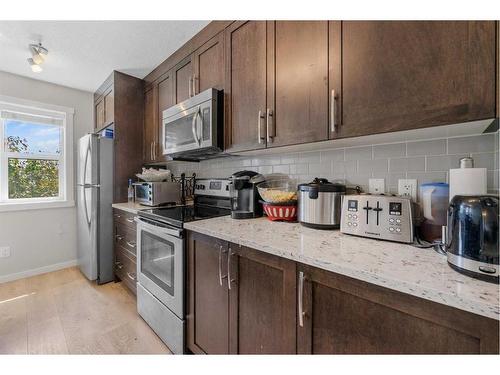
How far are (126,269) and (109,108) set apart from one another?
1862 millimetres

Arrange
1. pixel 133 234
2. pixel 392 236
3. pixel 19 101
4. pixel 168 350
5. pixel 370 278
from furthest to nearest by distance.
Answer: pixel 19 101 < pixel 133 234 < pixel 168 350 < pixel 392 236 < pixel 370 278

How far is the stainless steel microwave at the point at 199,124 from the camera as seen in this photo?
1.67 metres

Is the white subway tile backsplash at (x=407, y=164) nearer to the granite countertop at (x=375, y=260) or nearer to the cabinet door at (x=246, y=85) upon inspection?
the granite countertop at (x=375, y=260)

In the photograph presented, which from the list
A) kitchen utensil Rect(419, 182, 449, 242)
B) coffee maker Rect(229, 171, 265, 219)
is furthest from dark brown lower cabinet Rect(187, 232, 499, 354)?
kitchen utensil Rect(419, 182, 449, 242)

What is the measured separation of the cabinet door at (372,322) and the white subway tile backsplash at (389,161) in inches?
29.0

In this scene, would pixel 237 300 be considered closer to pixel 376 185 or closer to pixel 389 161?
pixel 376 185

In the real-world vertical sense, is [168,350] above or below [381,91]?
below

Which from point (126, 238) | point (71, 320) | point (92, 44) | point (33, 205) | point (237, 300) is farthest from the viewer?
point (33, 205)

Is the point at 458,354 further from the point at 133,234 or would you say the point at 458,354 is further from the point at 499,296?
the point at 133,234

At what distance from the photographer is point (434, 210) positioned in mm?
1037

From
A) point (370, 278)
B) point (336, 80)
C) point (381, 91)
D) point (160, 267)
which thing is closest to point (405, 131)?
point (381, 91)

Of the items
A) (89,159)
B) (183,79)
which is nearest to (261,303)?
(183,79)

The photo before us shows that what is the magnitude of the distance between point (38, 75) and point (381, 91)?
11.7 ft

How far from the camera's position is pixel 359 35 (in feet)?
3.34
